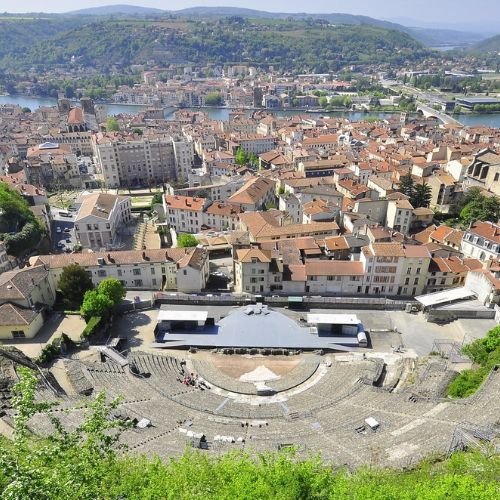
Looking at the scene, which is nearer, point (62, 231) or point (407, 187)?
point (62, 231)

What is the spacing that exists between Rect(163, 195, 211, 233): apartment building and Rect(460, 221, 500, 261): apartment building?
138 ft

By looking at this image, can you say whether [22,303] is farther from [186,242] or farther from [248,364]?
[248,364]

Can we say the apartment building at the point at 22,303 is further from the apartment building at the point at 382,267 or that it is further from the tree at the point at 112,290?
the apartment building at the point at 382,267

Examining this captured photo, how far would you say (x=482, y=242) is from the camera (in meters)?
55.2

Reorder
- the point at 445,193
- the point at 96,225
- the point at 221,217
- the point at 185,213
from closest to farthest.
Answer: the point at 96,225 → the point at 221,217 → the point at 185,213 → the point at 445,193

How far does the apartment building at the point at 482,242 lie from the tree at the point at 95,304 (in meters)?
48.5

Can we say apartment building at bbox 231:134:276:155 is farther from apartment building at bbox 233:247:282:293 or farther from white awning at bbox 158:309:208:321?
white awning at bbox 158:309:208:321

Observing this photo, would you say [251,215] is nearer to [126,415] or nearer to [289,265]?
[289,265]

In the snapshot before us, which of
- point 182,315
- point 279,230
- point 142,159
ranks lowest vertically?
point 182,315

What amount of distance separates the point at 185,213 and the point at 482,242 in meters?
46.6

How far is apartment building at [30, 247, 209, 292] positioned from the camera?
169ft

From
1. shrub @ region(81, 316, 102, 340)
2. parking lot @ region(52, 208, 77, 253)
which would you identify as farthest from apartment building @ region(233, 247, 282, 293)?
parking lot @ region(52, 208, 77, 253)

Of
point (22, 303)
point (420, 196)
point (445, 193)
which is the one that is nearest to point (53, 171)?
point (22, 303)

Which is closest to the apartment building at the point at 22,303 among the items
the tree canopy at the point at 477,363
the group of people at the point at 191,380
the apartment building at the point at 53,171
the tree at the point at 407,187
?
the group of people at the point at 191,380
